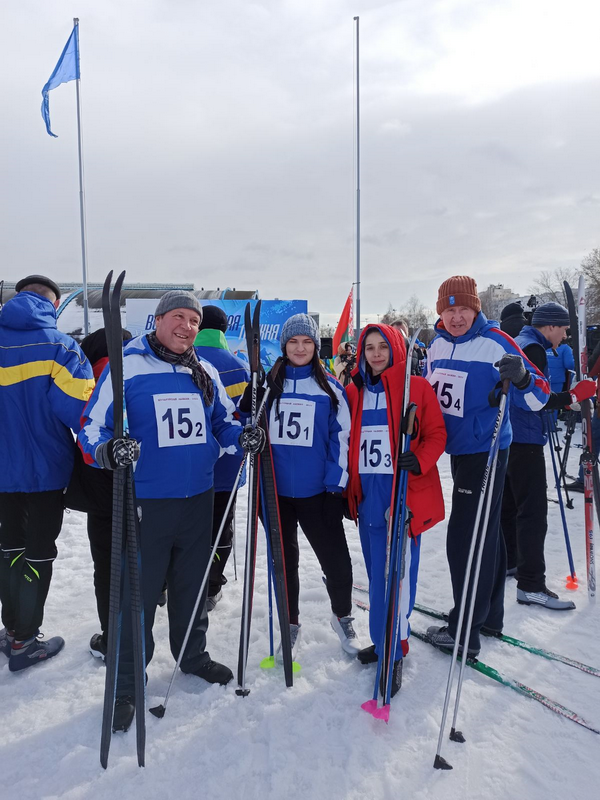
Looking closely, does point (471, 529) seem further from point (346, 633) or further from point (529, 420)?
point (529, 420)

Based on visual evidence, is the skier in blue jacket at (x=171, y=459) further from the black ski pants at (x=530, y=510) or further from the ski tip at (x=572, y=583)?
the ski tip at (x=572, y=583)

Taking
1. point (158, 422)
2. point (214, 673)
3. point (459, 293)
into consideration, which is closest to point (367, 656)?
point (214, 673)

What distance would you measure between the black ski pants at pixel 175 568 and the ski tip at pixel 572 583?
278 cm

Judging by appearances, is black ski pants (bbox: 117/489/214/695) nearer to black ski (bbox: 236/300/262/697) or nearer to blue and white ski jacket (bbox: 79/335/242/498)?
blue and white ski jacket (bbox: 79/335/242/498)

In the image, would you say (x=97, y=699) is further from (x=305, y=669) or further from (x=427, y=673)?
(x=427, y=673)

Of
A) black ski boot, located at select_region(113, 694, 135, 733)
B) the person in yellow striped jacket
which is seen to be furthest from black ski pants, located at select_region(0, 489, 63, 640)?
black ski boot, located at select_region(113, 694, 135, 733)

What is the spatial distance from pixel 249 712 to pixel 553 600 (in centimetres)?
227

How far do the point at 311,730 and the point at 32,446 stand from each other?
6.86ft

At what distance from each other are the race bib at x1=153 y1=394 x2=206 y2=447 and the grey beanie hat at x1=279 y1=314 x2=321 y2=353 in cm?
66

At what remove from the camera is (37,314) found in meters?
2.74

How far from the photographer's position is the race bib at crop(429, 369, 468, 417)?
274 cm

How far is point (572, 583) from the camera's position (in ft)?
12.2

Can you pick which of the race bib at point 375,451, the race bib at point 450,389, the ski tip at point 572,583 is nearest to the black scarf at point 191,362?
the race bib at point 375,451

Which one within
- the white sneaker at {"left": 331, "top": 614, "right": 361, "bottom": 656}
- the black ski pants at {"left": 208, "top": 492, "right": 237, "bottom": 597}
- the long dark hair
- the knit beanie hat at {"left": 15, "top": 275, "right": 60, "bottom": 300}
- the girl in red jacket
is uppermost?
the knit beanie hat at {"left": 15, "top": 275, "right": 60, "bottom": 300}
